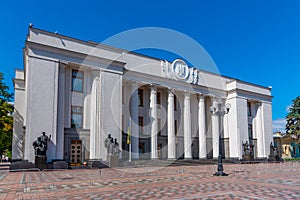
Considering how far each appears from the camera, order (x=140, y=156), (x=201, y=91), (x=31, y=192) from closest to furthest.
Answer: (x=31, y=192) → (x=140, y=156) → (x=201, y=91)

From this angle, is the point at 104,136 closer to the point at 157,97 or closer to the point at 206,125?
the point at 157,97

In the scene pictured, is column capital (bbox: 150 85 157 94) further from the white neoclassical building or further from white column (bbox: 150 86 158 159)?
the white neoclassical building

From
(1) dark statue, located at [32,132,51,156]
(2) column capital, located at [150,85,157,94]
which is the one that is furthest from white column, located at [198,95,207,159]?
(1) dark statue, located at [32,132,51,156]

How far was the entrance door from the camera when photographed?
77.9 ft

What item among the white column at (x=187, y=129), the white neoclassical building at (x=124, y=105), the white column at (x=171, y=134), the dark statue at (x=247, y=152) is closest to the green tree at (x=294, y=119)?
the white neoclassical building at (x=124, y=105)

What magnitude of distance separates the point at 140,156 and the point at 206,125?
38.4 ft

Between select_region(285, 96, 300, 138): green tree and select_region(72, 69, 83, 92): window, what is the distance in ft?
112

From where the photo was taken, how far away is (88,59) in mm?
24844

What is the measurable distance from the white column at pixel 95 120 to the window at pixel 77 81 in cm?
112

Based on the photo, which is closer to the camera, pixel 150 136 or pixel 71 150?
pixel 71 150

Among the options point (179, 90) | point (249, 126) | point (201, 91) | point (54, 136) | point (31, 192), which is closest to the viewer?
point (31, 192)

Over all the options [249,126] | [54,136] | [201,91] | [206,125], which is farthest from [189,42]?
[249,126]

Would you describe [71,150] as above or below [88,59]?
below

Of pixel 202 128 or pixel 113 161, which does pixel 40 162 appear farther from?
pixel 202 128
